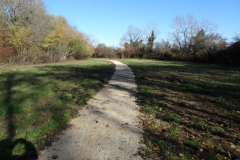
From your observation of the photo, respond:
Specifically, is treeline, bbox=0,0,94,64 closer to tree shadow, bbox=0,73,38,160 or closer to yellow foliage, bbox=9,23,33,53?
yellow foliage, bbox=9,23,33,53

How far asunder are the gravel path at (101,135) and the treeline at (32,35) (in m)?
22.8

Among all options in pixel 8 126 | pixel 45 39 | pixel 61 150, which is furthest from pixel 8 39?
pixel 61 150

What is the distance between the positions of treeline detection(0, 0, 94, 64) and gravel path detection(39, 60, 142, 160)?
22.8m

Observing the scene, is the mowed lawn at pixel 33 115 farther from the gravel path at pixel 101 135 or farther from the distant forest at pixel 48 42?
the distant forest at pixel 48 42

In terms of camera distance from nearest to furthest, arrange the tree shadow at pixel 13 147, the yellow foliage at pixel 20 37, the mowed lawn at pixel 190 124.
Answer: the tree shadow at pixel 13 147 < the mowed lawn at pixel 190 124 < the yellow foliage at pixel 20 37

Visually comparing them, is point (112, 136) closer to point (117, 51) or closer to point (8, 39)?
point (8, 39)

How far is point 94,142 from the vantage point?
159 inches

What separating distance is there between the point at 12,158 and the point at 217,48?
33.7 meters

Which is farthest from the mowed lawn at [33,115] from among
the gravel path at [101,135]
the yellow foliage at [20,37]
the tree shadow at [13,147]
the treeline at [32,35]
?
the yellow foliage at [20,37]

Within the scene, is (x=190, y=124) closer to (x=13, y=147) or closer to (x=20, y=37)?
(x=13, y=147)

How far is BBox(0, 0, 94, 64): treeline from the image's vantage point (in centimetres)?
2527

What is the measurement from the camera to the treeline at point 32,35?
25.3m

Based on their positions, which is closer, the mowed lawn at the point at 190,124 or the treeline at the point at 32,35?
the mowed lawn at the point at 190,124

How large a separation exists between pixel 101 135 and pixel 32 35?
2722cm
